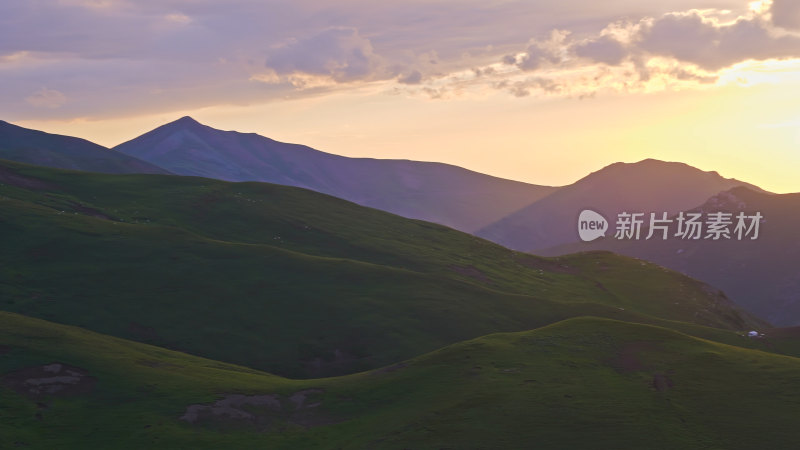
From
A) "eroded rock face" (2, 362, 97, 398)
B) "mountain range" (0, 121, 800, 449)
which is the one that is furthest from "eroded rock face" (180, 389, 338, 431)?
"eroded rock face" (2, 362, 97, 398)

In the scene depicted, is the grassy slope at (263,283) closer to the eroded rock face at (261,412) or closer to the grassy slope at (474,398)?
the grassy slope at (474,398)

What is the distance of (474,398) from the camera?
195ft

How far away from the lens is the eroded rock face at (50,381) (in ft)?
202

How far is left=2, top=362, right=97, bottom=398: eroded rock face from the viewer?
202 ft

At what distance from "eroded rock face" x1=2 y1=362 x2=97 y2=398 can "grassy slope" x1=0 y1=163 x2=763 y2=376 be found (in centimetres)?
2958

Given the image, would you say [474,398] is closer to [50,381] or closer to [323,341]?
[50,381]

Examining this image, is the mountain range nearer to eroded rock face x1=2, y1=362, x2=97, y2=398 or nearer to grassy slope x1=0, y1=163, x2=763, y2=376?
eroded rock face x1=2, y1=362, x2=97, y2=398

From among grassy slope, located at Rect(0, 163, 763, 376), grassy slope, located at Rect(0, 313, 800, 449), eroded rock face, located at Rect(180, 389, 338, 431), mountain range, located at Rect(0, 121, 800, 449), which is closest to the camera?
grassy slope, located at Rect(0, 313, 800, 449)

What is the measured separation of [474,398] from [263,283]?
65567 millimetres

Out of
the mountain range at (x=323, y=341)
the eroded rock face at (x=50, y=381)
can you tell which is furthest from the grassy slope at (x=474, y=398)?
the eroded rock face at (x=50, y=381)

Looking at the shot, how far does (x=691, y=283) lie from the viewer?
194750 millimetres

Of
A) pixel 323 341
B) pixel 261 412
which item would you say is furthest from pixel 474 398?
pixel 323 341

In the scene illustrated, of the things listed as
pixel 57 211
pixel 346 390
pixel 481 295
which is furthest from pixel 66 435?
pixel 57 211

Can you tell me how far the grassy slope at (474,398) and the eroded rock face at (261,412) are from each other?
538mm
